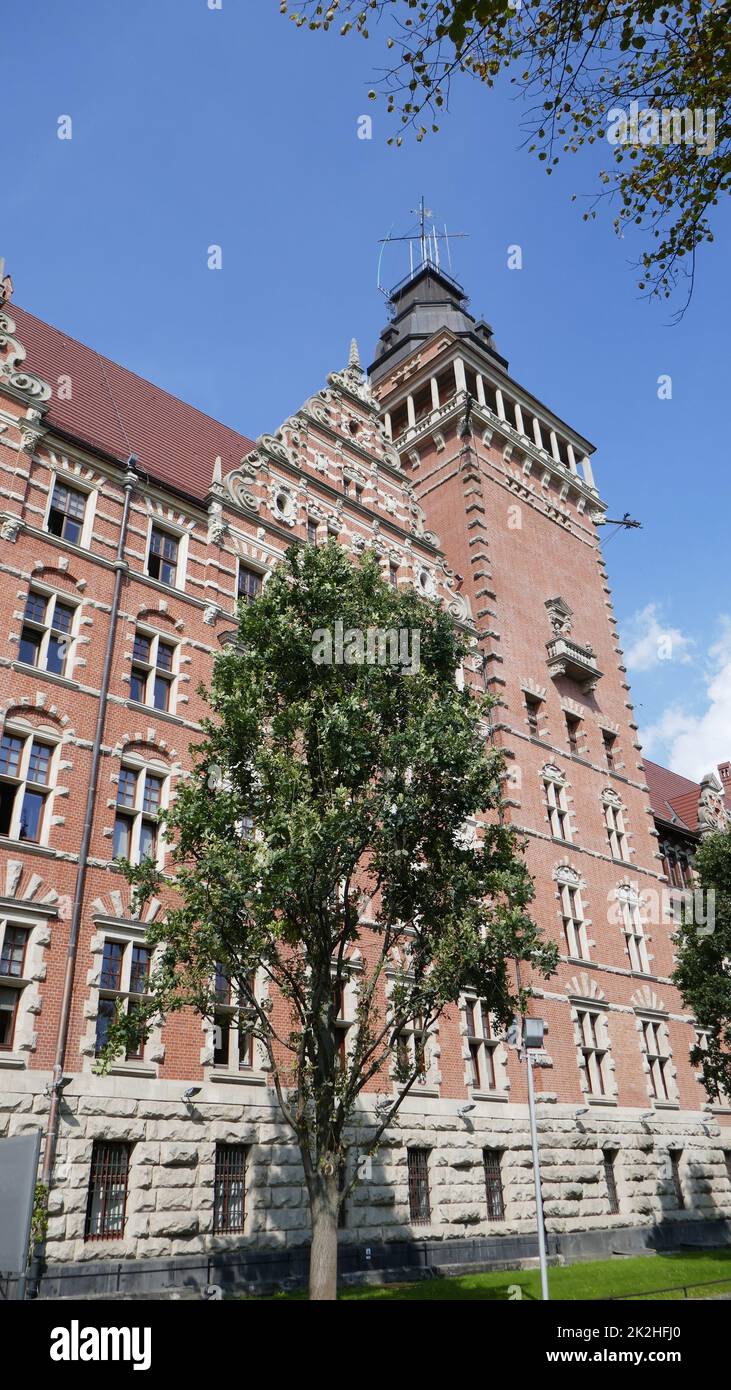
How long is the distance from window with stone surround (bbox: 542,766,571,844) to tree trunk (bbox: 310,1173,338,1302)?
72.6ft

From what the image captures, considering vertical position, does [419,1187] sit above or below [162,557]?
below

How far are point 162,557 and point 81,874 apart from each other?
1012 cm

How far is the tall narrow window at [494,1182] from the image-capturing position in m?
27.7

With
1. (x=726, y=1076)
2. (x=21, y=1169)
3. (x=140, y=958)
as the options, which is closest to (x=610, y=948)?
(x=726, y=1076)

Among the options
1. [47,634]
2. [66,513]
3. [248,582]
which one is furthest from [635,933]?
[66,513]

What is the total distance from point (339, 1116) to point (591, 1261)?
17.0 meters

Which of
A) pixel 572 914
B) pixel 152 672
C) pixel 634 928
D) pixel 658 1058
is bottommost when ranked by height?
pixel 658 1058

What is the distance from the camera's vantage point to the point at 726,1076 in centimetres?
3247

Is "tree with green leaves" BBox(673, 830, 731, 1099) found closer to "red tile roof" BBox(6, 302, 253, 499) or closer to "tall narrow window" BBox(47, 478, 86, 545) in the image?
"red tile roof" BBox(6, 302, 253, 499)

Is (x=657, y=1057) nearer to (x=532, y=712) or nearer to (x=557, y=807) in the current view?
(x=557, y=807)

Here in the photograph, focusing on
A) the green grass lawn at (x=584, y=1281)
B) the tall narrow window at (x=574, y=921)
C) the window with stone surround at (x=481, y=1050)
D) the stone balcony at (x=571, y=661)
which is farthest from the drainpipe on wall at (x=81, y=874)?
the stone balcony at (x=571, y=661)

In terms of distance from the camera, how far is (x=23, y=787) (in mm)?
21047

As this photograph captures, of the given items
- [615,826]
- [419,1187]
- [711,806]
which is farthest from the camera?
[711,806]

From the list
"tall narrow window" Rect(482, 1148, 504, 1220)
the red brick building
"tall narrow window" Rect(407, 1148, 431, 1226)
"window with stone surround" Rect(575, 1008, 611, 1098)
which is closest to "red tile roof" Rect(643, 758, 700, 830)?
the red brick building
